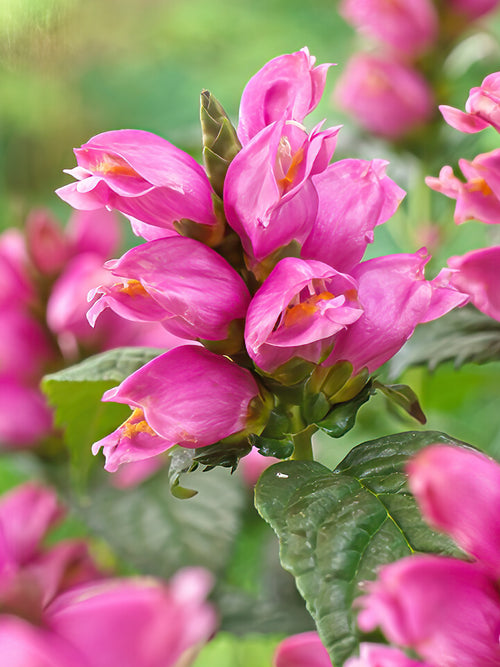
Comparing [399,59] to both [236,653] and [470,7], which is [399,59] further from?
[236,653]

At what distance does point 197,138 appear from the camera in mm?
397

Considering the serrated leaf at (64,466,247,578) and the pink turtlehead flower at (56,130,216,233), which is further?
the serrated leaf at (64,466,247,578)

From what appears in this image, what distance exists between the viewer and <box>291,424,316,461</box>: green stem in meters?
0.18

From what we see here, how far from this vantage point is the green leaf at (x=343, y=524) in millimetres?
132

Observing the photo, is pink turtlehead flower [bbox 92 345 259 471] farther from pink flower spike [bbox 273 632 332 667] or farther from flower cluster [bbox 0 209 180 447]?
flower cluster [bbox 0 209 180 447]

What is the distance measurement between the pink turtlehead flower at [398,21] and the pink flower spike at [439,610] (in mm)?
310

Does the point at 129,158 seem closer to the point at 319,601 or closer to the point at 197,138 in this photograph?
the point at 319,601

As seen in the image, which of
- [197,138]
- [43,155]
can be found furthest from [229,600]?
[43,155]

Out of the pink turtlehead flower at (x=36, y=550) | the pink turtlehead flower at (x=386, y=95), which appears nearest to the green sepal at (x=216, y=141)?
the pink turtlehead flower at (x=36, y=550)

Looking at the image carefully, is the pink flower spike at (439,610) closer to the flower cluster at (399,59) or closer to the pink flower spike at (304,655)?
the pink flower spike at (304,655)

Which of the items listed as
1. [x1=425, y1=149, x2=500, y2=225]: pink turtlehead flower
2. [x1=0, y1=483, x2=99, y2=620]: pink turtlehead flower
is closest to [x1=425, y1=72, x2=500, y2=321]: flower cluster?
[x1=425, y1=149, x2=500, y2=225]: pink turtlehead flower

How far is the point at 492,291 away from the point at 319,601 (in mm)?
82

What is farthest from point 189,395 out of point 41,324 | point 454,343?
point 41,324

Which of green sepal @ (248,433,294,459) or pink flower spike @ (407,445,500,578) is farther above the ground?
pink flower spike @ (407,445,500,578)
